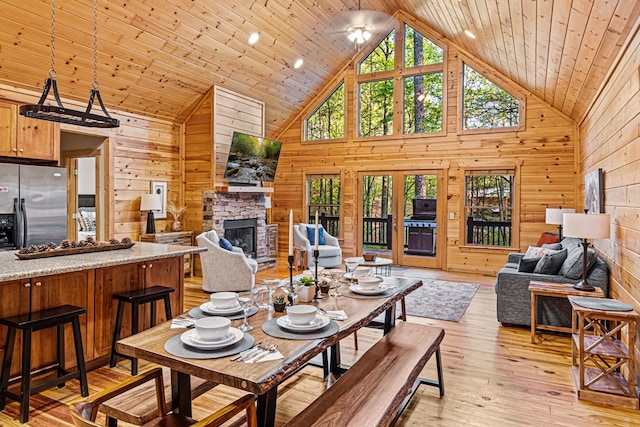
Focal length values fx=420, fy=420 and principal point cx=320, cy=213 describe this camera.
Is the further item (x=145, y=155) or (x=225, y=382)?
(x=145, y=155)

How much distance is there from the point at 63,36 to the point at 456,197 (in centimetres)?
659

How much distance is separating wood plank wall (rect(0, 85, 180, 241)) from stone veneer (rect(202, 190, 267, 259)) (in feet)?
2.37

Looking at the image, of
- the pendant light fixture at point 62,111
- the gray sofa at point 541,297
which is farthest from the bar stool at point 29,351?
the gray sofa at point 541,297

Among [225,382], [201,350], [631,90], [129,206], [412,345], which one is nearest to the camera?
[225,382]

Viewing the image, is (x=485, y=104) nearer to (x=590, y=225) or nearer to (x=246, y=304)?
(x=590, y=225)

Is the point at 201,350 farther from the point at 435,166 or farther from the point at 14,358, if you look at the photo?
the point at 435,166

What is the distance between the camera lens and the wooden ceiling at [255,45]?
4.02 metres

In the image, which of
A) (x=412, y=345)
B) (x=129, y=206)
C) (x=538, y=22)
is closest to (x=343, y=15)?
(x=538, y=22)

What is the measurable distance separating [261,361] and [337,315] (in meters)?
0.65

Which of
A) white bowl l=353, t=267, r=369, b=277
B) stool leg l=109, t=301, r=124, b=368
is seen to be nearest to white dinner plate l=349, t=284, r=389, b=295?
white bowl l=353, t=267, r=369, b=277

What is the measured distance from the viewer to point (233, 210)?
762cm

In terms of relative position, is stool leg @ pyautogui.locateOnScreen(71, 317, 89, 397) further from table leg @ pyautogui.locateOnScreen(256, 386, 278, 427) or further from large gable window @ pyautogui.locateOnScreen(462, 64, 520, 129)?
large gable window @ pyautogui.locateOnScreen(462, 64, 520, 129)

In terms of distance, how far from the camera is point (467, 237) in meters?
7.93

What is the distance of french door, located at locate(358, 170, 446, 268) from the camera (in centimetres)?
823
